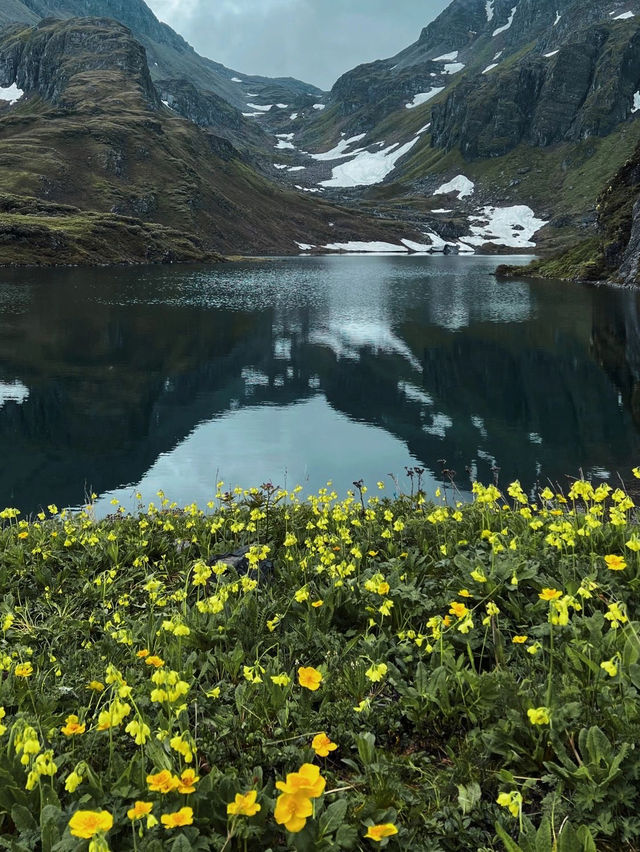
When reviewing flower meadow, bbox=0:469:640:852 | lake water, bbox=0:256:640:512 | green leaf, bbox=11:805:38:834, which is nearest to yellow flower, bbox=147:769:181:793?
flower meadow, bbox=0:469:640:852

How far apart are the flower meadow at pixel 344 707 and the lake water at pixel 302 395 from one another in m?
5.11

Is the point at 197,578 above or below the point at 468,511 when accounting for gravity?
above

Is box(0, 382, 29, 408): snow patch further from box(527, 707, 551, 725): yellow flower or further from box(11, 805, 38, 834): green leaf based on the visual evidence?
box(527, 707, 551, 725): yellow flower

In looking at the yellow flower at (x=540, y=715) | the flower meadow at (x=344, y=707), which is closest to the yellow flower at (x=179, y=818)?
the flower meadow at (x=344, y=707)

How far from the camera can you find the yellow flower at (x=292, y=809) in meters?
2.88

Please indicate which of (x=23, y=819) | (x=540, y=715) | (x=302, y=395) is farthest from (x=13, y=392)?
(x=540, y=715)

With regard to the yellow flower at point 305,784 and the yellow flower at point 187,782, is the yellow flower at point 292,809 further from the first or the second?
the yellow flower at point 187,782

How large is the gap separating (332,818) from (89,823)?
5.15 ft

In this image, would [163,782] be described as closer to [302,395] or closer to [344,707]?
[344,707]

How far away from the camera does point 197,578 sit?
18.4 feet

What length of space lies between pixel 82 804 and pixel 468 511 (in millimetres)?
8317

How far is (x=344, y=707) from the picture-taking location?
5129 millimetres

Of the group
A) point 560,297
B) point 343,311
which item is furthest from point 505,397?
point 560,297

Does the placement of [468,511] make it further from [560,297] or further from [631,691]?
[560,297]
